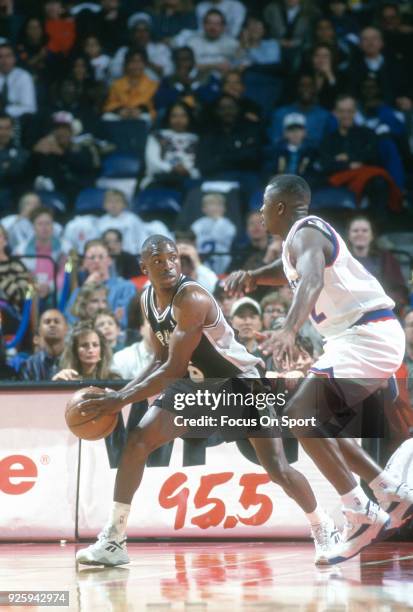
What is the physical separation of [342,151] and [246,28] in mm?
2811

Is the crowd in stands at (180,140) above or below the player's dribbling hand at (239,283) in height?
above

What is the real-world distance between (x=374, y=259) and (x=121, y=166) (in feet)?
13.7

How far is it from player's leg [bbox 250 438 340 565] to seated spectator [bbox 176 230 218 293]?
12.8 ft

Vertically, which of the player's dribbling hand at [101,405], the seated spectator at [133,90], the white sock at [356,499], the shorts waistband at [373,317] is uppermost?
the seated spectator at [133,90]

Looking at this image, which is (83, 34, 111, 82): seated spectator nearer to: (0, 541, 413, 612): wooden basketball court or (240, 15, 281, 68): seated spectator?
(240, 15, 281, 68): seated spectator

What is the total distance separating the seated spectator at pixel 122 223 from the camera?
12.3 metres

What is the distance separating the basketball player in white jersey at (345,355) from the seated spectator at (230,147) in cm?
701

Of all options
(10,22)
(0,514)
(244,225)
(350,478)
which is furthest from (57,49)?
(350,478)

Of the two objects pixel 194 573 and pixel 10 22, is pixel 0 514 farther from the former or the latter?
pixel 10 22

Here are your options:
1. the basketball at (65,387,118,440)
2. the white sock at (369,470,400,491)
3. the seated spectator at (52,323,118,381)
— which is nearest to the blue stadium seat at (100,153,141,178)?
the seated spectator at (52,323,118,381)

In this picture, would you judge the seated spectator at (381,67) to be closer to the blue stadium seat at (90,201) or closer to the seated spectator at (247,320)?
the blue stadium seat at (90,201)

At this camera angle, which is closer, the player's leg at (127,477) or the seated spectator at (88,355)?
the player's leg at (127,477)

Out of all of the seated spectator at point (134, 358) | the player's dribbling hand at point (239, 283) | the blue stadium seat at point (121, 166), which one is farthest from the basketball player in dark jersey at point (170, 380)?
the blue stadium seat at point (121, 166)

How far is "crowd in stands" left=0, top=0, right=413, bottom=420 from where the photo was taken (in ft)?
36.0
